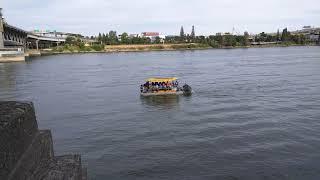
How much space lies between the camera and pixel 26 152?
22.0 ft

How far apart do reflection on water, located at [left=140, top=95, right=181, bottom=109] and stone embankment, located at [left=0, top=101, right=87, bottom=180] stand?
39790mm

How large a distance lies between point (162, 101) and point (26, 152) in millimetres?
44974

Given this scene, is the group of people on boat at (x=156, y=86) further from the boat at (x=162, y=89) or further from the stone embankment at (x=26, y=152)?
the stone embankment at (x=26, y=152)

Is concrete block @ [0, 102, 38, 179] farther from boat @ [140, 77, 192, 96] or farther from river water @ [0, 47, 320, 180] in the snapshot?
boat @ [140, 77, 192, 96]

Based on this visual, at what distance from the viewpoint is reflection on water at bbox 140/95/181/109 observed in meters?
48.4

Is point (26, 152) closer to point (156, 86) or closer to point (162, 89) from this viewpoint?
point (162, 89)

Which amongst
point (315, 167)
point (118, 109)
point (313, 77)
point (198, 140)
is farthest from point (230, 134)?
point (313, 77)

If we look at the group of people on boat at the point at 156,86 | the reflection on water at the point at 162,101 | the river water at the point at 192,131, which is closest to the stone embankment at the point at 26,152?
the river water at the point at 192,131

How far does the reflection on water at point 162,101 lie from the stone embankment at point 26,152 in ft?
131

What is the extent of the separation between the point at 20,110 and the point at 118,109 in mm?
39164

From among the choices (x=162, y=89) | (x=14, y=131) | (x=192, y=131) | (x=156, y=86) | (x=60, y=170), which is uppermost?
(x=14, y=131)

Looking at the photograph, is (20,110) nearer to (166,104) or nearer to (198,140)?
(198,140)

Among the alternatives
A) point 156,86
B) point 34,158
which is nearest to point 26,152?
point 34,158

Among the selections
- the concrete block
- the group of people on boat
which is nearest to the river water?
the group of people on boat
